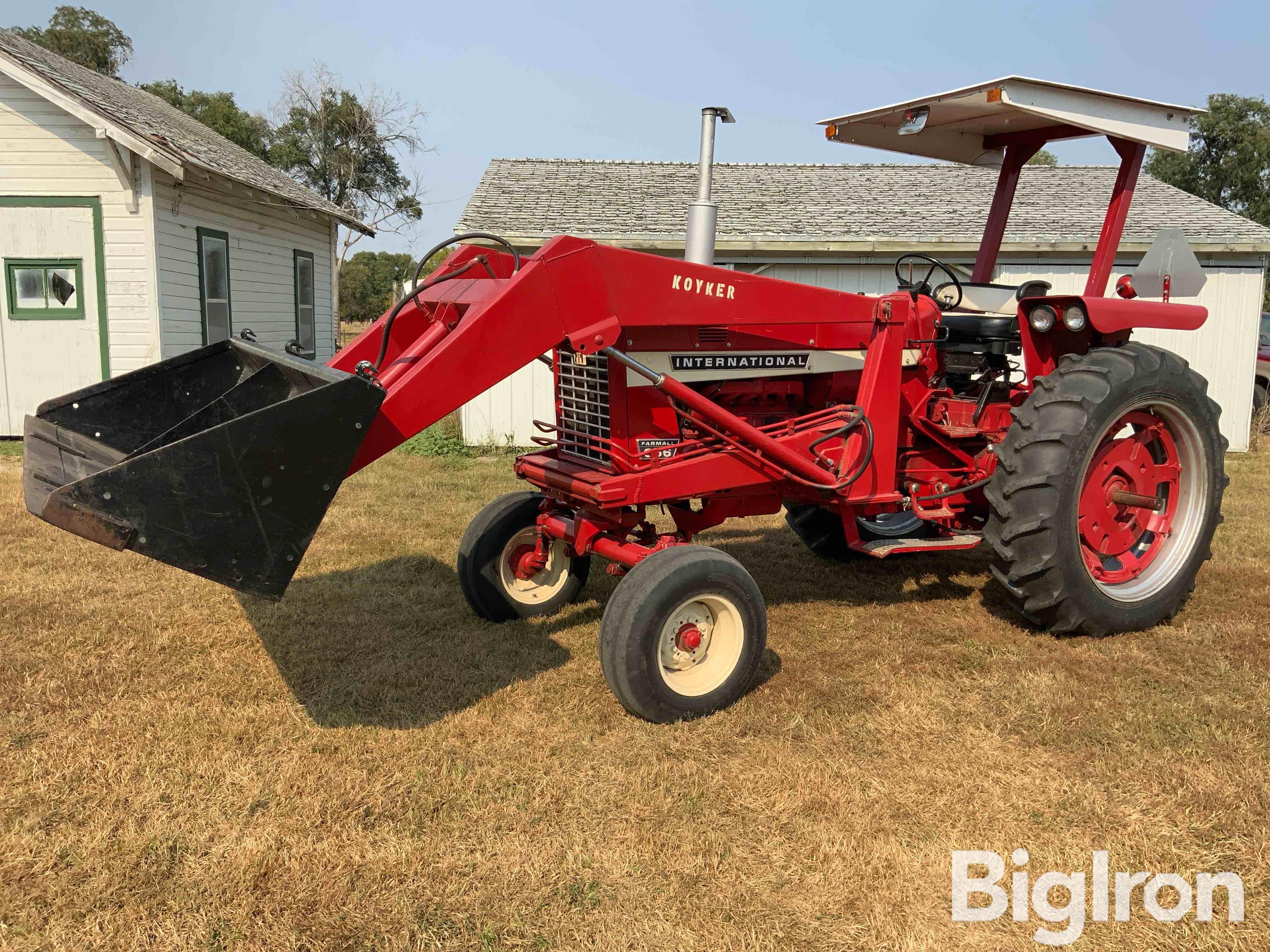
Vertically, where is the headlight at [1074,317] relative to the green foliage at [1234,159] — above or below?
below

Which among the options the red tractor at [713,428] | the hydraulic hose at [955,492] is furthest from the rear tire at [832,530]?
the hydraulic hose at [955,492]

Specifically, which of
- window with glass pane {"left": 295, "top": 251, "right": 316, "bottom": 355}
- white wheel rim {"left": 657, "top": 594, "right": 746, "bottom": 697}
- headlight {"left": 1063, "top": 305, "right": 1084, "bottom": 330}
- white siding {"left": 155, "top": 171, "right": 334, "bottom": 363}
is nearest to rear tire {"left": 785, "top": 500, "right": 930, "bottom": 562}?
headlight {"left": 1063, "top": 305, "right": 1084, "bottom": 330}

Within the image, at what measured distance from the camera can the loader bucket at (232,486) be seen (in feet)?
9.25

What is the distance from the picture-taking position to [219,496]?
295 centimetres

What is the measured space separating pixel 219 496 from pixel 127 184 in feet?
28.0

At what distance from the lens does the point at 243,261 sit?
12641mm

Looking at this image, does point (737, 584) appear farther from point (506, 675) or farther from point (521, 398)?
point (521, 398)

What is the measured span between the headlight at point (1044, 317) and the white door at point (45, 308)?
9300 mm

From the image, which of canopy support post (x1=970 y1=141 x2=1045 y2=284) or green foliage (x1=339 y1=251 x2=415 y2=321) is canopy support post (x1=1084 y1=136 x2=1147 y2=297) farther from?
Result: green foliage (x1=339 y1=251 x2=415 y2=321)

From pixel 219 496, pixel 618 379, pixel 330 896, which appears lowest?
pixel 330 896

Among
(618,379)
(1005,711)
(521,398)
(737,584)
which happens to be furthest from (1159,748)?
(521,398)

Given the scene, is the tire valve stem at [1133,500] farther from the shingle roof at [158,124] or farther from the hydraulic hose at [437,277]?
the shingle roof at [158,124]

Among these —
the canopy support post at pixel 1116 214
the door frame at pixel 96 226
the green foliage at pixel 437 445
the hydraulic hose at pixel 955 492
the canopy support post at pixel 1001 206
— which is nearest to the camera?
the hydraulic hose at pixel 955 492

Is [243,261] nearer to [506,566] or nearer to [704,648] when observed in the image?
[506,566]
